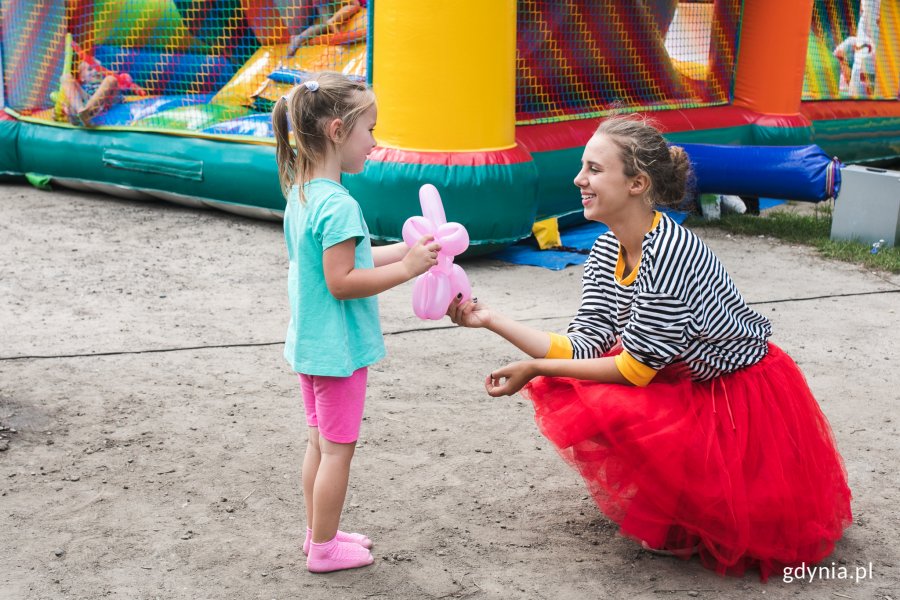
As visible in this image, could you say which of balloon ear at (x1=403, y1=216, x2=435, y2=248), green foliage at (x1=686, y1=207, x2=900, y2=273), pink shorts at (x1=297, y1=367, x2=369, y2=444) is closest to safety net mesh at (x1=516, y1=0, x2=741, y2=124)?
green foliage at (x1=686, y1=207, x2=900, y2=273)

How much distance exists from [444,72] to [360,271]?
326 centimetres

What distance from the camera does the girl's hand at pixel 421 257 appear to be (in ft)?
8.02

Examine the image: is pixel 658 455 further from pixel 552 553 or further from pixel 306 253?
pixel 306 253

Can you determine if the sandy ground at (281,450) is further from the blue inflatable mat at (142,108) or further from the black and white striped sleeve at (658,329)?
the blue inflatable mat at (142,108)

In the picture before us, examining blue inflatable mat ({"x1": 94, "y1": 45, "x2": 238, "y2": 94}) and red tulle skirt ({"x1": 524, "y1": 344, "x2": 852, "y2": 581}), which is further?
blue inflatable mat ({"x1": 94, "y1": 45, "x2": 238, "y2": 94})

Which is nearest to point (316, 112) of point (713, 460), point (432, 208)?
point (432, 208)

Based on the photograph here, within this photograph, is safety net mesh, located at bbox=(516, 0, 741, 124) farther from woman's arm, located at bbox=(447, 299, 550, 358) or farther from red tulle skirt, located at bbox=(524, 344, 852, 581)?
red tulle skirt, located at bbox=(524, 344, 852, 581)

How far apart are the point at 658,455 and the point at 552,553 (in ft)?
1.50

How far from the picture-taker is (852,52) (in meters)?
10.2

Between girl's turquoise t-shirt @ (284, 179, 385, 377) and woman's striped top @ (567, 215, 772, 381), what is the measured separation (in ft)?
2.12

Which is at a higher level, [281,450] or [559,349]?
[559,349]

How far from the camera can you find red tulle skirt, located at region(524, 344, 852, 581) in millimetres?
2600

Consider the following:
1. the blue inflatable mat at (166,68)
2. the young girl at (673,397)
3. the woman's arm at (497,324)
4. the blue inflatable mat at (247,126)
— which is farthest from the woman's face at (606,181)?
the blue inflatable mat at (166,68)

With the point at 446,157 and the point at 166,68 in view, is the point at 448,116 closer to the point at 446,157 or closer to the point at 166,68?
the point at 446,157
